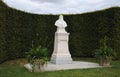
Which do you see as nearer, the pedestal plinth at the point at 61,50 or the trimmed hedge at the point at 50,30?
the pedestal plinth at the point at 61,50

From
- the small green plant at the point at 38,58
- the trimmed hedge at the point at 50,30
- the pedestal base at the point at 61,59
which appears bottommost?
the pedestal base at the point at 61,59

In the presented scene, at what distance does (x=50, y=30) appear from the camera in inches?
666

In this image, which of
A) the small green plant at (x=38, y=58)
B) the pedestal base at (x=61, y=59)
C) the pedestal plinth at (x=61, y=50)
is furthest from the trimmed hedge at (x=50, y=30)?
the small green plant at (x=38, y=58)

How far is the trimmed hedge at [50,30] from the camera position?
48.2 ft

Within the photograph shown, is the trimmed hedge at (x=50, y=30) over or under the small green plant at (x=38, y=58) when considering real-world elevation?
over

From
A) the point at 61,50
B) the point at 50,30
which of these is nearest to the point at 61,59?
the point at 61,50

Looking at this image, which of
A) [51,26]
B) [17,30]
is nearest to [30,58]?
[17,30]

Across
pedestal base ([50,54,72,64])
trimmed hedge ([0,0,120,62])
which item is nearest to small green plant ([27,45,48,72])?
pedestal base ([50,54,72,64])

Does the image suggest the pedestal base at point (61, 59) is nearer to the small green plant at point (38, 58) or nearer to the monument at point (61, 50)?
the monument at point (61, 50)

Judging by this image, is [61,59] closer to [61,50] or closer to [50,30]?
[61,50]

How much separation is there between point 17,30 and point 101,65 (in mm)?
6264

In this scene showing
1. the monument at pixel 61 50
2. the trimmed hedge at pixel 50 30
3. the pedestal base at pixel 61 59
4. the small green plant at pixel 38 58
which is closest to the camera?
the small green plant at pixel 38 58

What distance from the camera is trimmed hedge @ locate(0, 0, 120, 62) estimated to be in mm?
14688

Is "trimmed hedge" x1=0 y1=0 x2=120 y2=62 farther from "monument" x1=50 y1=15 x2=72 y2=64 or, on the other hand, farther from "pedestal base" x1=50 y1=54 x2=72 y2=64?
"pedestal base" x1=50 y1=54 x2=72 y2=64
